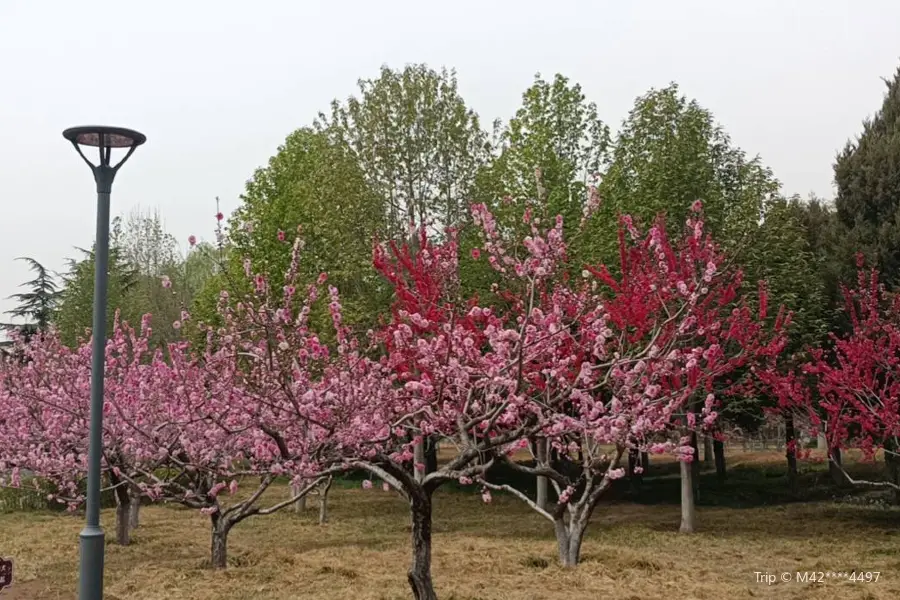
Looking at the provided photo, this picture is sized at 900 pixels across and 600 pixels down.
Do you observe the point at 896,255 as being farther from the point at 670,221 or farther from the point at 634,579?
the point at 634,579

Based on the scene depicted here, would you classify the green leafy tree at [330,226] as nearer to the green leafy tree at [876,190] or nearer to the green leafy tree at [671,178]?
the green leafy tree at [671,178]

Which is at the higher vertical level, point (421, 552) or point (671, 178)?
point (671, 178)

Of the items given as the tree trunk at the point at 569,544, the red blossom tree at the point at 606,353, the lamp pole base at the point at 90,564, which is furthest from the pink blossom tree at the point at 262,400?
the tree trunk at the point at 569,544

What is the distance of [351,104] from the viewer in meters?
23.5

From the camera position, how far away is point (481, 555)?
14312 mm

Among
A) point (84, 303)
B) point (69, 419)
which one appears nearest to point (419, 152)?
point (69, 419)

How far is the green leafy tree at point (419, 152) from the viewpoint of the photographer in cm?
2247

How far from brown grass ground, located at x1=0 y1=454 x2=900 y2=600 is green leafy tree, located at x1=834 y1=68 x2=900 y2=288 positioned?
723cm

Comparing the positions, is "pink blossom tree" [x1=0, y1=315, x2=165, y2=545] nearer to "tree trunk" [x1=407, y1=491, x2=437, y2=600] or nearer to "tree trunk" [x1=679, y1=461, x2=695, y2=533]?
"tree trunk" [x1=407, y1=491, x2=437, y2=600]

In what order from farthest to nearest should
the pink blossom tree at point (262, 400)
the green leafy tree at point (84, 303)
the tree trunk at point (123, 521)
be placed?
the green leafy tree at point (84, 303) < the tree trunk at point (123, 521) < the pink blossom tree at point (262, 400)

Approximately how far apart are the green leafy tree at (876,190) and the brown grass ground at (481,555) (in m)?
7.23

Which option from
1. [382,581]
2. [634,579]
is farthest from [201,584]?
[634,579]

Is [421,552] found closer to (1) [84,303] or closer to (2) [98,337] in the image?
(2) [98,337]

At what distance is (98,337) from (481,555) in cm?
892
